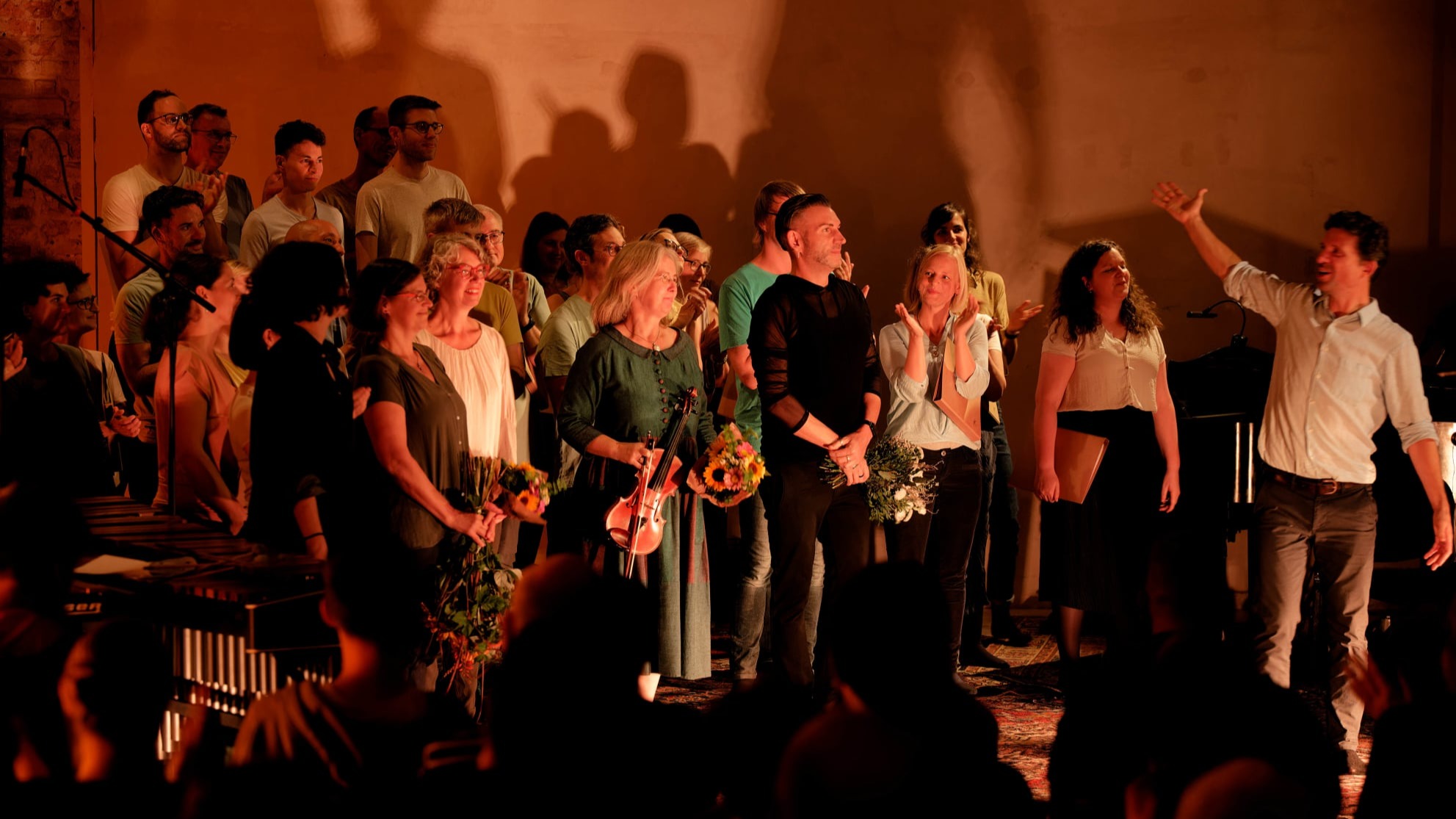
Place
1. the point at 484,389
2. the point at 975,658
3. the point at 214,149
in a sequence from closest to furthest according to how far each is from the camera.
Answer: the point at 484,389, the point at 975,658, the point at 214,149

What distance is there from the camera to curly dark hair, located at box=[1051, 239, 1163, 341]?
5203 mm

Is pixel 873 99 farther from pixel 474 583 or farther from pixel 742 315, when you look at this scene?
pixel 474 583

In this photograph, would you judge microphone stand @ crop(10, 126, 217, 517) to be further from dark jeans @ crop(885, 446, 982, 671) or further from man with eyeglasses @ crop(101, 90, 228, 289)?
dark jeans @ crop(885, 446, 982, 671)

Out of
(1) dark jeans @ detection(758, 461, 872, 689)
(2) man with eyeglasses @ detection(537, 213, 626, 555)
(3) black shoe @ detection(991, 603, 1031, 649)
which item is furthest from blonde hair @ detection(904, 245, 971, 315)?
(3) black shoe @ detection(991, 603, 1031, 649)

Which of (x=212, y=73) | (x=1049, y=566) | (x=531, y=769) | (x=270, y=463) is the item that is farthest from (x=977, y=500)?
(x=212, y=73)

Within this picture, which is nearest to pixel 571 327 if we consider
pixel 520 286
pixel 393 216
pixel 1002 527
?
pixel 520 286

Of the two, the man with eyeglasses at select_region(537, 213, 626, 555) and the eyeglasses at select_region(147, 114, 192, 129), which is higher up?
the eyeglasses at select_region(147, 114, 192, 129)

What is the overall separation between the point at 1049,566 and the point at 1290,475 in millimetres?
981

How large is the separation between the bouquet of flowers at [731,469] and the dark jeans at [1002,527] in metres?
1.99

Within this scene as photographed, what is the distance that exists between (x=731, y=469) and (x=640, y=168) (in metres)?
3.31

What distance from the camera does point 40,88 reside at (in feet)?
22.9

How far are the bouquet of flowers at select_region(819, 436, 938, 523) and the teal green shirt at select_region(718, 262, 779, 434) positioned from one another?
1.90 ft

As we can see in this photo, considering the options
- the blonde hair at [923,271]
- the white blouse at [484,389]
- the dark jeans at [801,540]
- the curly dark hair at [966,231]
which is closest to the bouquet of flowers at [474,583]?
the white blouse at [484,389]

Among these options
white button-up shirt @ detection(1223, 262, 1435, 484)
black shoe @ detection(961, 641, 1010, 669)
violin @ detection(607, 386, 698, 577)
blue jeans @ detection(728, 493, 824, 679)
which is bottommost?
black shoe @ detection(961, 641, 1010, 669)
